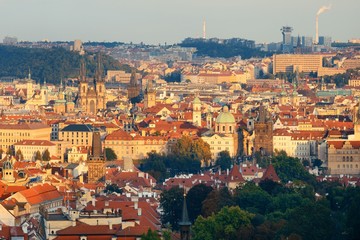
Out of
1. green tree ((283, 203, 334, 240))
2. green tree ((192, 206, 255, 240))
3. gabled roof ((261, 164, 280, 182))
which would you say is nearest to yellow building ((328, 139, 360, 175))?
gabled roof ((261, 164, 280, 182))

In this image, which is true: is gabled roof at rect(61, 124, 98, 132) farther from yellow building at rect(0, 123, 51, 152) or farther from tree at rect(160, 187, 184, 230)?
tree at rect(160, 187, 184, 230)

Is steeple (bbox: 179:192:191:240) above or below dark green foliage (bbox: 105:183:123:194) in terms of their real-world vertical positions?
above

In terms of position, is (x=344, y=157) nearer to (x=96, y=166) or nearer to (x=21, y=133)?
(x=96, y=166)

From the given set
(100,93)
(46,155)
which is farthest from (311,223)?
(100,93)

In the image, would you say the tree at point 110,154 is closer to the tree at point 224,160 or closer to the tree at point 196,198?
the tree at point 224,160

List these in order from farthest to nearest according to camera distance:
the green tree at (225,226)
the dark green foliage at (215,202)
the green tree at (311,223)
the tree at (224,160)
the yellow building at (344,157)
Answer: the tree at (224,160), the yellow building at (344,157), the dark green foliage at (215,202), the green tree at (225,226), the green tree at (311,223)

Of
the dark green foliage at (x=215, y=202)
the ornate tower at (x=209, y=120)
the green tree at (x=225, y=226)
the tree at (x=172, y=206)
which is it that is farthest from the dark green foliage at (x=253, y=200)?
the ornate tower at (x=209, y=120)
